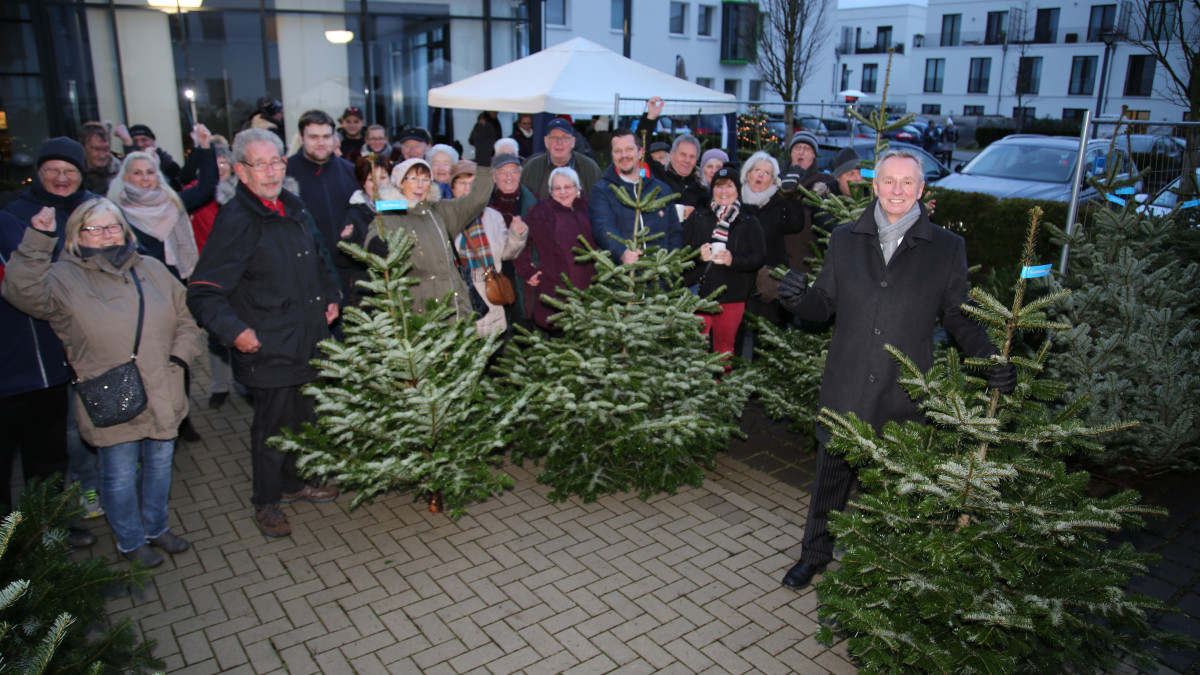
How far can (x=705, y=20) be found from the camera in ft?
147

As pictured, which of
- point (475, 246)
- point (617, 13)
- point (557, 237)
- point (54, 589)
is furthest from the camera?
point (617, 13)

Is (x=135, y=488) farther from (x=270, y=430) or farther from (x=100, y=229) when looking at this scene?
(x=100, y=229)

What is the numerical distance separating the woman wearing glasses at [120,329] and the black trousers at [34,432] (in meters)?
0.48

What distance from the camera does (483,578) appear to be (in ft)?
14.9

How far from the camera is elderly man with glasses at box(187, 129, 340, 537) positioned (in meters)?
4.54

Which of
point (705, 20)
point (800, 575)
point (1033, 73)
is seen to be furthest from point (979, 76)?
point (800, 575)

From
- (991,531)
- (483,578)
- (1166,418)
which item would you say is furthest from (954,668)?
(1166,418)

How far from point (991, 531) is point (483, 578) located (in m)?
2.66

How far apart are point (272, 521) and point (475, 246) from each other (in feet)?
7.56

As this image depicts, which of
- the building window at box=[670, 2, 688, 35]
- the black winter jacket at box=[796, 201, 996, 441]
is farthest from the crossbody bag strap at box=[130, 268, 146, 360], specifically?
the building window at box=[670, 2, 688, 35]

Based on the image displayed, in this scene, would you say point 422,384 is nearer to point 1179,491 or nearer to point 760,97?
point 1179,491

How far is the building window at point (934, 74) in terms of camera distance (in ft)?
179

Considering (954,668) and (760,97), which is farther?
(760,97)

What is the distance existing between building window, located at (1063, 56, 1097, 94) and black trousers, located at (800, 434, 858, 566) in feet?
173
